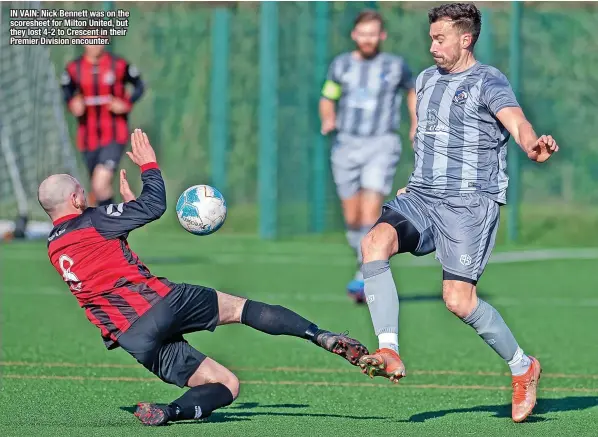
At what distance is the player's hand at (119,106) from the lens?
45.9 ft

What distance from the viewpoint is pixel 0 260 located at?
1530 cm

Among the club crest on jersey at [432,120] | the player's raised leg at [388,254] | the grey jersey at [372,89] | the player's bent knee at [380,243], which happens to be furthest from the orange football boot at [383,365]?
the grey jersey at [372,89]

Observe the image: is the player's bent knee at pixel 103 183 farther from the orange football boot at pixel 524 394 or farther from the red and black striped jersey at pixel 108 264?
the orange football boot at pixel 524 394

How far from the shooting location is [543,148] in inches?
243

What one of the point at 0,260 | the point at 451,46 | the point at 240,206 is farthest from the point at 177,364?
the point at 240,206

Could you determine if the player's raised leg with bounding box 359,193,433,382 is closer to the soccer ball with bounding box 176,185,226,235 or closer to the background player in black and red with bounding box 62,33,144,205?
the soccer ball with bounding box 176,185,226,235

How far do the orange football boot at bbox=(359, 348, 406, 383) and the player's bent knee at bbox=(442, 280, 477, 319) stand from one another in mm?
614

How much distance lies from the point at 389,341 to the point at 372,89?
596 centimetres

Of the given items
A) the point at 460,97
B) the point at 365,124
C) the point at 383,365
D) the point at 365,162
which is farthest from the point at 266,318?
the point at 365,124

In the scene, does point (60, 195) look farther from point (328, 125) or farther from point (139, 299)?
point (328, 125)

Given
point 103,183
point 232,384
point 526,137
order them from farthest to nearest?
point 103,183 → point 232,384 → point 526,137

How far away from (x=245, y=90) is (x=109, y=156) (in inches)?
243

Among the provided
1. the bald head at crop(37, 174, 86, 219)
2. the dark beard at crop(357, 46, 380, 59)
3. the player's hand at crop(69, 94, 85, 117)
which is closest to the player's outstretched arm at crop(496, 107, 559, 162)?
the bald head at crop(37, 174, 86, 219)

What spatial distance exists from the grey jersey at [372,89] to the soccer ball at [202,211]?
532cm
